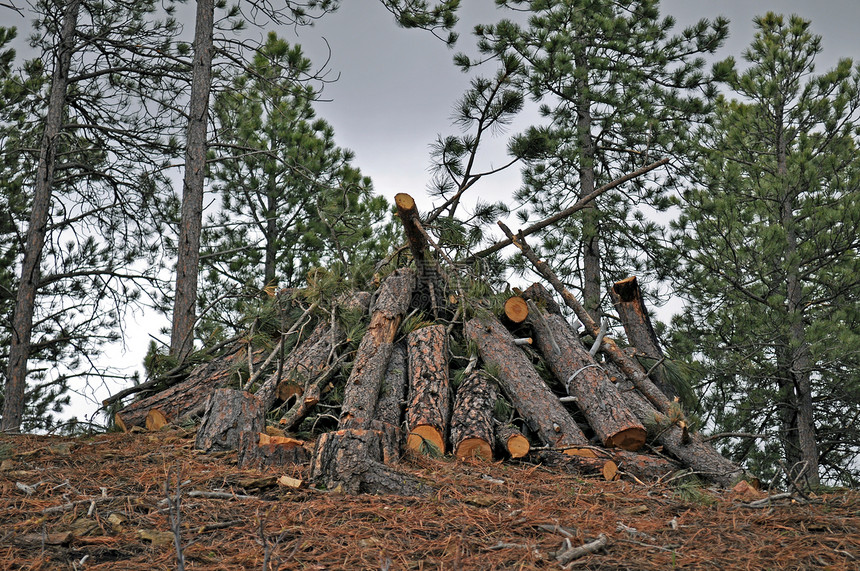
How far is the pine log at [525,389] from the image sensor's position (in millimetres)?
5680

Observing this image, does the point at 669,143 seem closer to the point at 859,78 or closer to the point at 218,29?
the point at 859,78

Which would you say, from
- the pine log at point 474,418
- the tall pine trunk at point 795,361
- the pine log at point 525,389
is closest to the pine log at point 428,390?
the pine log at point 474,418

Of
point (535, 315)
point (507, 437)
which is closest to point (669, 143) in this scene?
point (535, 315)

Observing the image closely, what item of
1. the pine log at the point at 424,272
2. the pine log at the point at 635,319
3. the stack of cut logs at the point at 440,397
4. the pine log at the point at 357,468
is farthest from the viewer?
the pine log at the point at 635,319

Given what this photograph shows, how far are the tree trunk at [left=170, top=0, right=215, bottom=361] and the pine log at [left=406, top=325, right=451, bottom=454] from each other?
3475 mm

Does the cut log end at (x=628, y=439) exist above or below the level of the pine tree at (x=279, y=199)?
below

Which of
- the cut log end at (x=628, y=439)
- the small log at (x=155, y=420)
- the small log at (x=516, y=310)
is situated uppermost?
the small log at (x=516, y=310)

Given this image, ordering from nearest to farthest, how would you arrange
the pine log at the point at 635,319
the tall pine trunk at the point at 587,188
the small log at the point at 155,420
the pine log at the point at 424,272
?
the small log at the point at 155,420 → the pine log at the point at 424,272 → the pine log at the point at 635,319 → the tall pine trunk at the point at 587,188

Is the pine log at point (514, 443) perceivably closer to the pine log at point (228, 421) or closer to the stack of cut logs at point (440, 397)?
the stack of cut logs at point (440, 397)

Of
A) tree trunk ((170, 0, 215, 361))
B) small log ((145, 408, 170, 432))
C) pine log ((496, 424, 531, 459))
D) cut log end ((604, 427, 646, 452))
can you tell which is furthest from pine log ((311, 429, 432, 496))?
tree trunk ((170, 0, 215, 361))

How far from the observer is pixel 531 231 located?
7.57 metres

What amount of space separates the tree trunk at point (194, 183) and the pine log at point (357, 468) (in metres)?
4.69

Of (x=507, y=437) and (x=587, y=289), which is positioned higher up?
(x=587, y=289)

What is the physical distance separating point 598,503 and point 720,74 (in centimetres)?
1058
